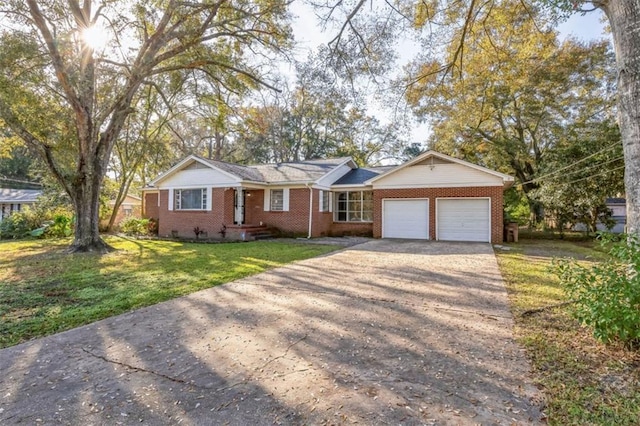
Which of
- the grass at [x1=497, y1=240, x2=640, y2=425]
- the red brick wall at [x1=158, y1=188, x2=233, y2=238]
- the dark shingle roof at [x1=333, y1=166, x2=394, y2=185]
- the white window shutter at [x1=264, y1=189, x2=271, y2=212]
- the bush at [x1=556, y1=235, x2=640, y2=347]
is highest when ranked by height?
the dark shingle roof at [x1=333, y1=166, x2=394, y2=185]

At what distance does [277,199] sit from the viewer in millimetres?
17469

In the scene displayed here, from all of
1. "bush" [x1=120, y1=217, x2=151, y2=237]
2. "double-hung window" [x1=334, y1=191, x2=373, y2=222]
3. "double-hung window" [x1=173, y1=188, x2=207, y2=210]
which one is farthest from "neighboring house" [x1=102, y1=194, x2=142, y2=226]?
"double-hung window" [x1=334, y1=191, x2=373, y2=222]

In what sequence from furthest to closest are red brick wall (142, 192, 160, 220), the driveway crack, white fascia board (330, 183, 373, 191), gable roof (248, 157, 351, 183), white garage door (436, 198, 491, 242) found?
red brick wall (142, 192, 160, 220), white fascia board (330, 183, 373, 191), gable roof (248, 157, 351, 183), white garage door (436, 198, 491, 242), the driveway crack

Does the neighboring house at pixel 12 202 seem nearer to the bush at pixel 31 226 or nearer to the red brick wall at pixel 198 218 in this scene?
the bush at pixel 31 226

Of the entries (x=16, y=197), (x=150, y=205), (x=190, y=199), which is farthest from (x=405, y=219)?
(x=16, y=197)

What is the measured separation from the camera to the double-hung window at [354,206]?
1731 centimetres

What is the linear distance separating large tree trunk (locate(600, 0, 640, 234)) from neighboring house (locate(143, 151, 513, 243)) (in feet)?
33.7

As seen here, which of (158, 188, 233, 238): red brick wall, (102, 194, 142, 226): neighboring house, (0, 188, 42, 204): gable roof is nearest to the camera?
(158, 188, 233, 238): red brick wall

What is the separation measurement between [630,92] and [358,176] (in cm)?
1483

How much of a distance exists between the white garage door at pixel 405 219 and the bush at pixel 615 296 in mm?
11724

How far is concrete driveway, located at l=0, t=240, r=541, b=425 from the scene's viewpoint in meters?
2.54

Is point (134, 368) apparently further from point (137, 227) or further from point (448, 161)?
point (137, 227)

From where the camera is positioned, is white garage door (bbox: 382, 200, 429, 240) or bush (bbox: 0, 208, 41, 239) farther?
bush (bbox: 0, 208, 41, 239)

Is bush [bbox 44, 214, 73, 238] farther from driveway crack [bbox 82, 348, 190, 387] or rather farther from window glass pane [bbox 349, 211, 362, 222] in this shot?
driveway crack [bbox 82, 348, 190, 387]
